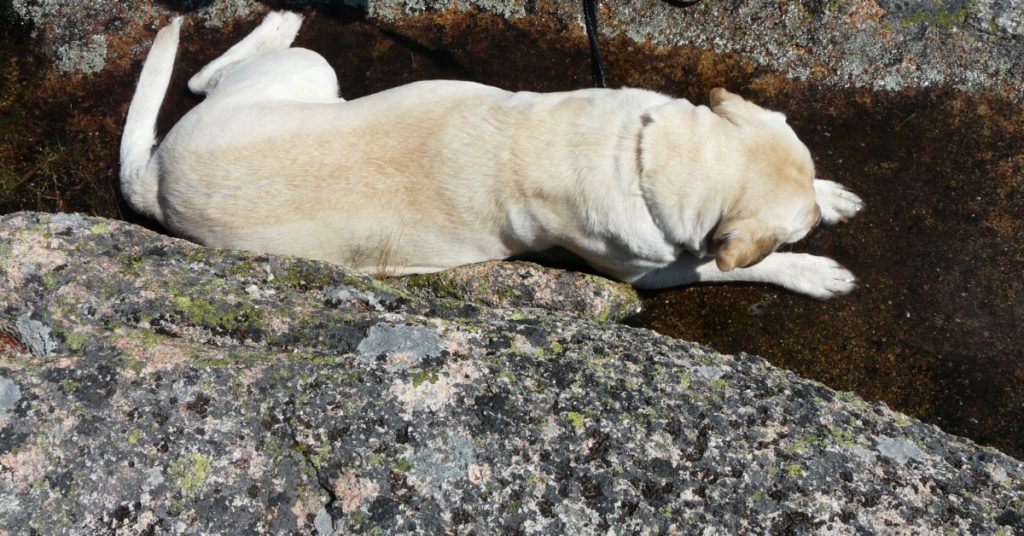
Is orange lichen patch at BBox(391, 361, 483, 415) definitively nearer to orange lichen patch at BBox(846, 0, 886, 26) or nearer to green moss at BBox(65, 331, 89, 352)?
green moss at BBox(65, 331, 89, 352)

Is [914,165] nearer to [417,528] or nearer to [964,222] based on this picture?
[964,222]

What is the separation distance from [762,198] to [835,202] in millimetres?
944

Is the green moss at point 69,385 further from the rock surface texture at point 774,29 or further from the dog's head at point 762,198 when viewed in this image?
the rock surface texture at point 774,29

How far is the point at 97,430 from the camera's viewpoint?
2486mm

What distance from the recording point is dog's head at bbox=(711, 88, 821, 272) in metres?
3.97

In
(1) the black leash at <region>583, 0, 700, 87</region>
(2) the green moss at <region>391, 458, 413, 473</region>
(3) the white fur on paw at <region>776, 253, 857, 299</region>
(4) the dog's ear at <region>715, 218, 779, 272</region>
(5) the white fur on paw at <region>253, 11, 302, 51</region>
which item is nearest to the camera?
(2) the green moss at <region>391, 458, 413, 473</region>

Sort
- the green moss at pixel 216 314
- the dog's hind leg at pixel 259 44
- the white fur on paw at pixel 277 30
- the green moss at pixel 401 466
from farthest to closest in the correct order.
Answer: the white fur on paw at pixel 277 30 < the dog's hind leg at pixel 259 44 < the green moss at pixel 216 314 < the green moss at pixel 401 466

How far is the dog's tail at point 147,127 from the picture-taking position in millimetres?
4532

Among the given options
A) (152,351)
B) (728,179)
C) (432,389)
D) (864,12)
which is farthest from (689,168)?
(152,351)

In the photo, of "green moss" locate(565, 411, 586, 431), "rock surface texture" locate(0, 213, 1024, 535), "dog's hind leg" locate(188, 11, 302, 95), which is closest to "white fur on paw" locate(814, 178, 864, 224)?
"rock surface texture" locate(0, 213, 1024, 535)

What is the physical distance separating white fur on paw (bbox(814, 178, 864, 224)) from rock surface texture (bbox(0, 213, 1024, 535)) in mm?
1793

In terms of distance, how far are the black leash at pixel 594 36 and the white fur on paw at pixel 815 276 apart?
62.5 inches

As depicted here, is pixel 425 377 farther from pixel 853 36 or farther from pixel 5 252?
pixel 853 36

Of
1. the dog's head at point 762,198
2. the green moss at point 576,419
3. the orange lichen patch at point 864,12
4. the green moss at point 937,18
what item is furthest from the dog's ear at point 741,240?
the green moss at point 937,18
